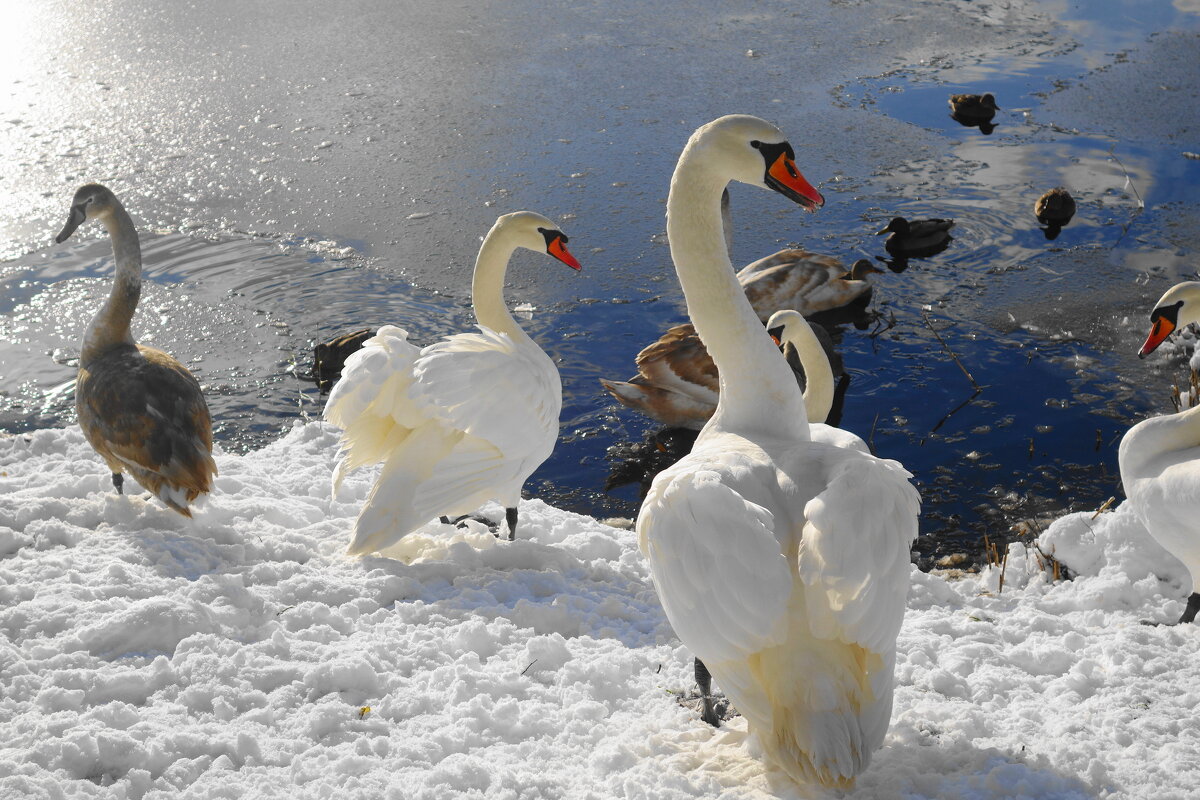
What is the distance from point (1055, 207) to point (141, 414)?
258 inches

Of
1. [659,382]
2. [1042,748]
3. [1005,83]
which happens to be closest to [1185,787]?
[1042,748]

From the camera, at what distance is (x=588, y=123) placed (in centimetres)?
995

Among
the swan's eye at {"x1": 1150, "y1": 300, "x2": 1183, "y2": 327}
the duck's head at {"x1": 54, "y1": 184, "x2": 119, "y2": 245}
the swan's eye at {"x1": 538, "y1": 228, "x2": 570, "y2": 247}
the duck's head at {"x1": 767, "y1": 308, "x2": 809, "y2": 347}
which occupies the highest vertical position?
the duck's head at {"x1": 54, "y1": 184, "x2": 119, "y2": 245}

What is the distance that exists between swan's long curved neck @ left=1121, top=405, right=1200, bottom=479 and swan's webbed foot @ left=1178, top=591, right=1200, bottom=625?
49 cm

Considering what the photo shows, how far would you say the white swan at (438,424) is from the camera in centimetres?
414

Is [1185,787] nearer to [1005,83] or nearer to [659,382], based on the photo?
[659,382]

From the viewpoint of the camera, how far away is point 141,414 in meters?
4.34

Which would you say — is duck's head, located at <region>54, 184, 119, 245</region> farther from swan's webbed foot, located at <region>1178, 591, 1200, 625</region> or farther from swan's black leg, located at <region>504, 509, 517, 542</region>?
swan's webbed foot, located at <region>1178, 591, 1200, 625</region>

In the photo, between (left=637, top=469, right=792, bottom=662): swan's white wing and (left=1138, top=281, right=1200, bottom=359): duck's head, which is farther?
(left=1138, top=281, right=1200, bottom=359): duck's head

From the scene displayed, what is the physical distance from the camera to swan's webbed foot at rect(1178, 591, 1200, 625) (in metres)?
3.88

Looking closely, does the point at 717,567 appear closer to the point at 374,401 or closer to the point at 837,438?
the point at 837,438

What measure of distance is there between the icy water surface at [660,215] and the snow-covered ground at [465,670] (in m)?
1.25

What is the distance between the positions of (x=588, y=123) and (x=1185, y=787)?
27.0ft

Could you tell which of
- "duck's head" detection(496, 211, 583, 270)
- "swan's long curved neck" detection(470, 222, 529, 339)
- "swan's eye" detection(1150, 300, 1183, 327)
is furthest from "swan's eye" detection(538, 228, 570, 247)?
"swan's eye" detection(1150, 300, 1183, 327)
